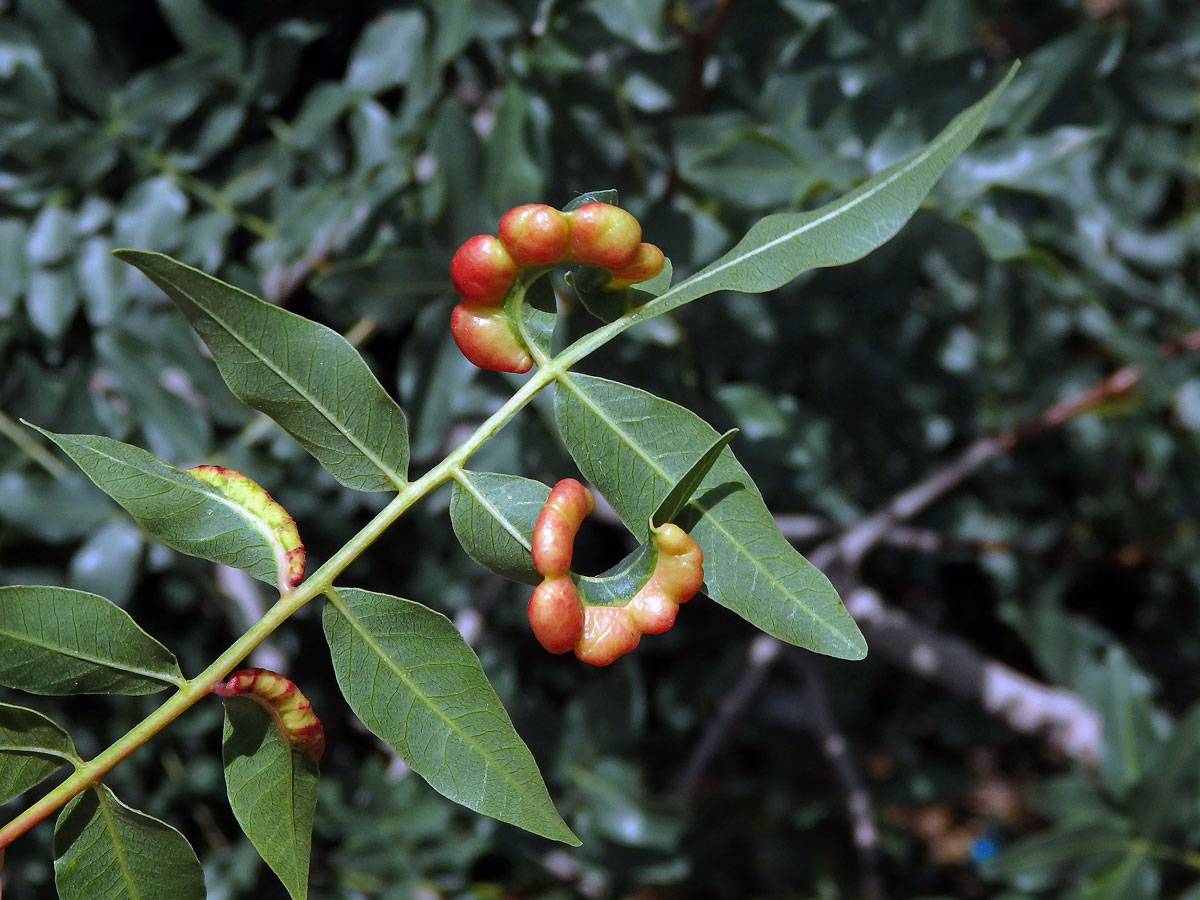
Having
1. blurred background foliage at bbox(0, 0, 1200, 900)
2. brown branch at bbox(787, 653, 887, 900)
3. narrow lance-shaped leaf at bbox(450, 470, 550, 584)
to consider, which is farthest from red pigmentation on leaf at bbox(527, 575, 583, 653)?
brown branch at bbox(787, 653, 887, 900)

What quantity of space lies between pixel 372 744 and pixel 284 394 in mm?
1327

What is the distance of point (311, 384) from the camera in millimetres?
601

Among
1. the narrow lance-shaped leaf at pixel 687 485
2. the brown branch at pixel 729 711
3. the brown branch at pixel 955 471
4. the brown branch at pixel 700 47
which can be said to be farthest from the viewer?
the brown branch at pixel 729 711

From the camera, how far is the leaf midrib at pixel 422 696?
58 centimetres

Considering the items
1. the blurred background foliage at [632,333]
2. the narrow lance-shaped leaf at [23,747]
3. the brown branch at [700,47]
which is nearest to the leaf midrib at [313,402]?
the narrow lance-shaped leaf at [23,747]

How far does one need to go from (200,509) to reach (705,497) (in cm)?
30

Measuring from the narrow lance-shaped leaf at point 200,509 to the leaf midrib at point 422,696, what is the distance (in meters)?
0.03

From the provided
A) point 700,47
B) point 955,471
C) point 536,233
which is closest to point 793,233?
point 536,233

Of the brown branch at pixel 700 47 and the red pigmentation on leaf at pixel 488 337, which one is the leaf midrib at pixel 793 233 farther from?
the brown branch at pixel 700 47

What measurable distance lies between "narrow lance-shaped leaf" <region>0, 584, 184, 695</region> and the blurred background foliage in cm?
52

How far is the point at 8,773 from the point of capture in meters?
0.59

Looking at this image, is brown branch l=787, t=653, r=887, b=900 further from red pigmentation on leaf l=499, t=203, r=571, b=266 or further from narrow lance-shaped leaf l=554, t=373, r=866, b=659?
red pigmentation on leaf l=499, t=203, r=571, b=266

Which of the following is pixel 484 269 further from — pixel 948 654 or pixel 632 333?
pixel 948 654

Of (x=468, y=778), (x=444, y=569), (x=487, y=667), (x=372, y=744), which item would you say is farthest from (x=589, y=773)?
(x=468, y=778)
